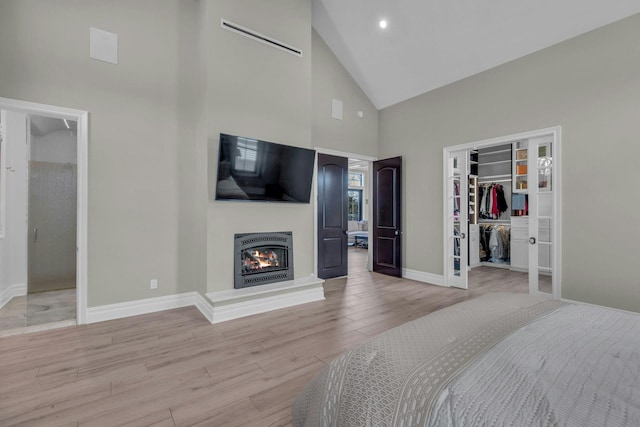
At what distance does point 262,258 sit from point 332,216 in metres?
1.88

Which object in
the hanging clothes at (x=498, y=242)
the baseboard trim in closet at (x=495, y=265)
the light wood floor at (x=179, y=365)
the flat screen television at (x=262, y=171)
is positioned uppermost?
the flat screen television at (x=262, y=171)

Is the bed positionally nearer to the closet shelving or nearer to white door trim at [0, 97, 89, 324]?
white door trim at [0, 97, 89, 324]

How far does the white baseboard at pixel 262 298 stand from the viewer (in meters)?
3.30

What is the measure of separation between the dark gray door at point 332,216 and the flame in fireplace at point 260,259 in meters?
1.36

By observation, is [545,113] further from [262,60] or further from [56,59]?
[56,59]

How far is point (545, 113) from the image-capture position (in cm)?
377

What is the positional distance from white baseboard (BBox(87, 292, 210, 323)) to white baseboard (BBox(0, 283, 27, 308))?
5.23 feet

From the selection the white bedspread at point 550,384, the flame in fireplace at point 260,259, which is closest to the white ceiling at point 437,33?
the flame in fireplace at point 260,259

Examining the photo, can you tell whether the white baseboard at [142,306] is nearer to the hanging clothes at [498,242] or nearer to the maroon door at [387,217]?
the maroon door at [387,217]

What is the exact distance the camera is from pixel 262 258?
388 centimetres

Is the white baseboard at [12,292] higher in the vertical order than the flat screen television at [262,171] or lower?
lower

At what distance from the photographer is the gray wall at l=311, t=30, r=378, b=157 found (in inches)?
199

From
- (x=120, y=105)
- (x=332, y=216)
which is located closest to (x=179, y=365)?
(x=120, y=105)

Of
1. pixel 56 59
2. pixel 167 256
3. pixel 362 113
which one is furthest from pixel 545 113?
pixel 56 59
